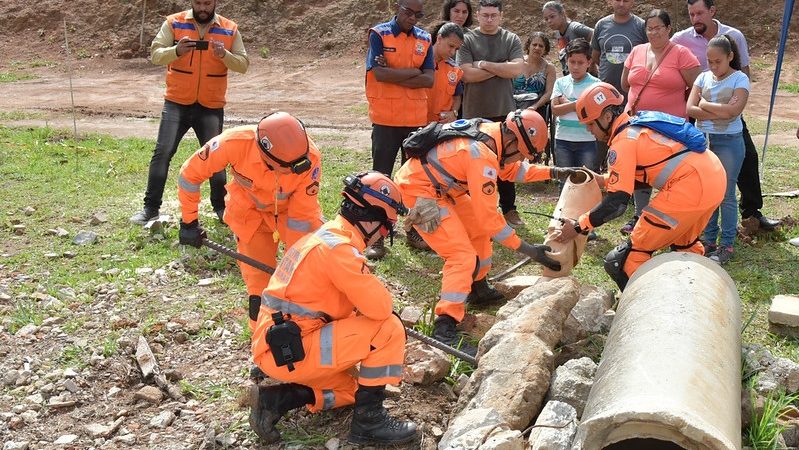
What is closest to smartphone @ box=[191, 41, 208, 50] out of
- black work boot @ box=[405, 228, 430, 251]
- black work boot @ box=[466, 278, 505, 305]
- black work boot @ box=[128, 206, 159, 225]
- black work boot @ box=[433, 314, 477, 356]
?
black work boot @ box=[128, 206, 159, 225]

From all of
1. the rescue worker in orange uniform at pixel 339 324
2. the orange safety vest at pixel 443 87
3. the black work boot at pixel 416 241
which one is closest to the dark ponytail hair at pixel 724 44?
the orange safety vest at pixel 443 87

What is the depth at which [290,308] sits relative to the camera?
452 centimetres

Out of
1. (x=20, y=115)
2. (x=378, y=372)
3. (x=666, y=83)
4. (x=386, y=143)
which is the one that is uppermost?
(x=666, y=83)

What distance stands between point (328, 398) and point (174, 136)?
4.38 metres

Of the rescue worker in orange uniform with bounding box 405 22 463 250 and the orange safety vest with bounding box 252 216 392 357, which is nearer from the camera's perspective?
the orange safety vest with bounding box 252 216 392 357

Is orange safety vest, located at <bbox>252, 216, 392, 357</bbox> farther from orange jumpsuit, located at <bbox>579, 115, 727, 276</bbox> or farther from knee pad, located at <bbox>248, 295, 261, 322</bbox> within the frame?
orange jumpsuit, located at <bbox>579, 115, 727, 276</bbox>

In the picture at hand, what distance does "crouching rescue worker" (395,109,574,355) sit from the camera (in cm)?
573

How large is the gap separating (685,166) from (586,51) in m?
2.51

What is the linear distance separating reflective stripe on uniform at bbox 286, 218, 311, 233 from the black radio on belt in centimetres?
132

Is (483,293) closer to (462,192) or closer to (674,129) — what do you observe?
(462,192)

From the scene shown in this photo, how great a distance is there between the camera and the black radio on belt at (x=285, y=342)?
4414 millimetres

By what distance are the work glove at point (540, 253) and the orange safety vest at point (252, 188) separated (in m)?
1.45

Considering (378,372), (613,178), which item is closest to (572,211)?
(613,178)

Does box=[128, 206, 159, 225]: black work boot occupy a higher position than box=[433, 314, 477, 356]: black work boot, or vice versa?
box=[433, 314, 477, 356]: black work boot
